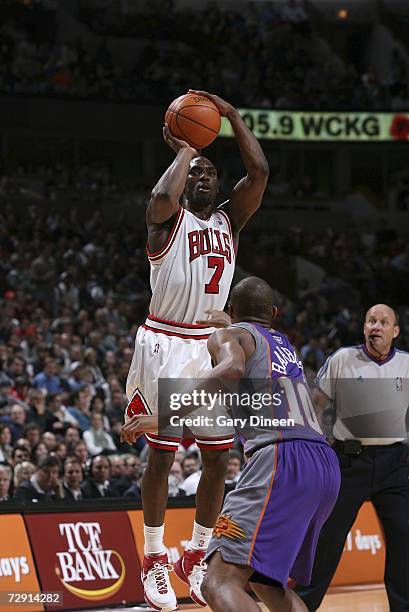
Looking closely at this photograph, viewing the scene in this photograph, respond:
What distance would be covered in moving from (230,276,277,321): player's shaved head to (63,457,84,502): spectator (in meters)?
4.97

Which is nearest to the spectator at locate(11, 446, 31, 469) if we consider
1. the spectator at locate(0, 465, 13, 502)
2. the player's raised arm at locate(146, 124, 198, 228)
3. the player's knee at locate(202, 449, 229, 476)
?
the spectator at locate(0, 465, 13, 502)

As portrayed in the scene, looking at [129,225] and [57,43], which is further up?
[57,43]

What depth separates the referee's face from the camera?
7.48m

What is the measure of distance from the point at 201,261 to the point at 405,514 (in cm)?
248

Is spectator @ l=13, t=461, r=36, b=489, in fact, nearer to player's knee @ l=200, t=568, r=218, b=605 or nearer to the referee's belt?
the referee's belt

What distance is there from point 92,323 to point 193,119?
9.63 m

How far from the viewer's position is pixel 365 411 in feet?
25.1

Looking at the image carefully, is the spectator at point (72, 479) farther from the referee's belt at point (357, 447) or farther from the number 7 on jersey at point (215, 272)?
the number 7 on jersey at point (215, 272)

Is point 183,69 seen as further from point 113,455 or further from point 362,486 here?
point 362,486

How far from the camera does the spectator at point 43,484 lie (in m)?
9.59

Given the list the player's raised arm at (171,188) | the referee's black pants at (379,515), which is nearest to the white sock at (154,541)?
the referee's black pants at (379,515)

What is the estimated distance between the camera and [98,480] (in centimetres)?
1017

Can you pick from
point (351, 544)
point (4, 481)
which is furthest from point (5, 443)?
point (351, 544)

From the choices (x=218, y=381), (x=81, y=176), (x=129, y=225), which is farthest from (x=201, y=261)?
(x=81, y=176)
